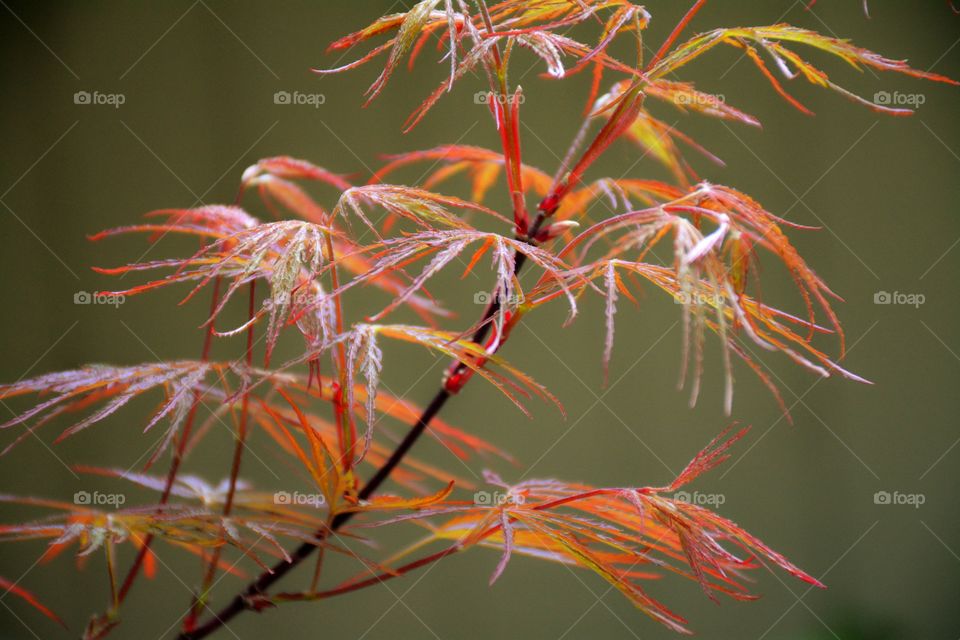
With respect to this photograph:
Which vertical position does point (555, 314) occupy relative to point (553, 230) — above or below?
below

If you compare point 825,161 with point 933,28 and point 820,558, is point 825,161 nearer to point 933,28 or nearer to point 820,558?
point 933,28

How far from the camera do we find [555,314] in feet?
4.68

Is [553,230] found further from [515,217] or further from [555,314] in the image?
[555,314]

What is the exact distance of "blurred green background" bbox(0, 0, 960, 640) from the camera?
1.33 m

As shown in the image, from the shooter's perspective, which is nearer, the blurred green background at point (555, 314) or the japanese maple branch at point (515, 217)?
the japanese maple branch at point (515, 217)

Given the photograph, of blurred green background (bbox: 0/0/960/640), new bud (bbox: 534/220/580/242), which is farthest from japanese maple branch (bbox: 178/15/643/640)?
blurred green background (bbox: 0/0/960/640)

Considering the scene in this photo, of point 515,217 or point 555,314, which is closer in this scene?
point 515,217

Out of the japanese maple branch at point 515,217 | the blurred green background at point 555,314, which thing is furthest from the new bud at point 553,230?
the blurred green background at point 555,314

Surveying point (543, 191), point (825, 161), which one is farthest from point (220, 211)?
point (825, 161)

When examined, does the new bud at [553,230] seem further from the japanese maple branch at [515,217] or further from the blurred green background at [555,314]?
the blurred green background at [555,314]

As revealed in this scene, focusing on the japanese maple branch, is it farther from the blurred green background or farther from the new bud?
the blurred green background

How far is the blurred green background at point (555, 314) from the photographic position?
1.33 metres

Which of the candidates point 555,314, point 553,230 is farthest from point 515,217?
point 555,314

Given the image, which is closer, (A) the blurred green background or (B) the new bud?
(B) the new bud
